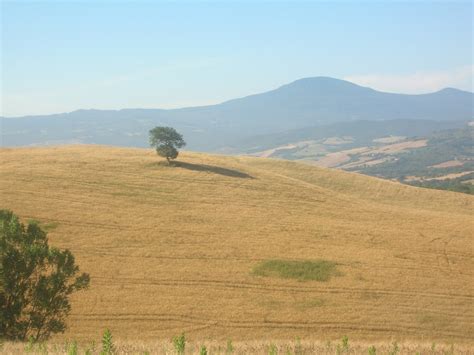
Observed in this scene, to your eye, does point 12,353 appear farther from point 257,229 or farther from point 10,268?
point 257,229

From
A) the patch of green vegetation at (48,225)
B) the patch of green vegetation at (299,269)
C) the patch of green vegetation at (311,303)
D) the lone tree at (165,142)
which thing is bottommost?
the patch of green vegetation at (311,303)

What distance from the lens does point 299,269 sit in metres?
40.8

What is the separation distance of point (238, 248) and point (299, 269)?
21.6 ft

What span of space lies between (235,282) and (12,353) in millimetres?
24484

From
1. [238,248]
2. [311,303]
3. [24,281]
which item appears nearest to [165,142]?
[238,248]

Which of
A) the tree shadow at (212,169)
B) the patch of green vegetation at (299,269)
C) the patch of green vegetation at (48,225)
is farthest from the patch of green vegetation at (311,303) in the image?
the tree shadow at (212,169)

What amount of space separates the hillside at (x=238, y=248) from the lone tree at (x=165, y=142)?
1.97m

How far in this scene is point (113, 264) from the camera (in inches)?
1570

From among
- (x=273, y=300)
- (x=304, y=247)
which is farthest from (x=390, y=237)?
(x=273, y=300)

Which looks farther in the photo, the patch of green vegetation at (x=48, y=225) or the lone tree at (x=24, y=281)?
the patch of green vegetation at (x=48, y=225)

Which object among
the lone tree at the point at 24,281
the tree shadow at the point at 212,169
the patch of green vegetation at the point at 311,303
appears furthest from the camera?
the tree shadow at the point at 212,169

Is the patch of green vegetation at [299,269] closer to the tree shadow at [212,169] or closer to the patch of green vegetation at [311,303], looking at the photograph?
the patch of green vegetation at [311,303]

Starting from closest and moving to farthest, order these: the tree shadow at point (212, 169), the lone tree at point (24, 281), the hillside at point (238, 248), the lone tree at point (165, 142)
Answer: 1. the lone tree at point (24, 281)
2. the hillside at point (238, 248)
3. the tree shadow at point (212, 169)
4. the lone tree at point (165, 142)

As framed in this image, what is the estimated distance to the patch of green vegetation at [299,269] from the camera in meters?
39.5
